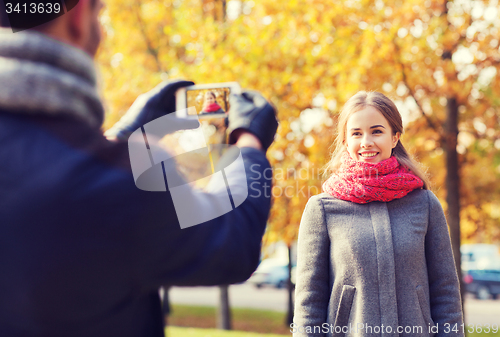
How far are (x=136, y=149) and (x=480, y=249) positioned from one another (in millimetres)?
30139

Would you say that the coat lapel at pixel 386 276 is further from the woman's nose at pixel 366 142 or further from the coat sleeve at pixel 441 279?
the woman's nose at pixel 366 142

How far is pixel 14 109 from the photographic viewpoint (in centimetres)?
65

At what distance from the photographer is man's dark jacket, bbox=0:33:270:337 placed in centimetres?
65

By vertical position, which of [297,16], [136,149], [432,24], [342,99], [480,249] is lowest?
[480,249]

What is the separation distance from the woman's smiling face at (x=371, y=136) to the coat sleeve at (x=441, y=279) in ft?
1.04

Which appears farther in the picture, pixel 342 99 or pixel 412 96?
pixel 412 96

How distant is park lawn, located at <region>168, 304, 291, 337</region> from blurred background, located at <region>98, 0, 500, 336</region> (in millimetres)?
4679

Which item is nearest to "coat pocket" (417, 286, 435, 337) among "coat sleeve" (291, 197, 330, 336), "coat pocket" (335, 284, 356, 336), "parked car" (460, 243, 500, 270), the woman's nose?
"coat pocket" (335, 284, 356, 336)

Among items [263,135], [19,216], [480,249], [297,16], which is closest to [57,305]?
[19,216]

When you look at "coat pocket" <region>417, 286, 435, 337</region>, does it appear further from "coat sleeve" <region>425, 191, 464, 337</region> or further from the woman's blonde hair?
the woman's blonde hair

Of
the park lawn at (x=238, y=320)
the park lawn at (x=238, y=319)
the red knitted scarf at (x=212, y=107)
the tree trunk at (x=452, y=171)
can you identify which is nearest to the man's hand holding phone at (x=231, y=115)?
the red knitted scarf at (x=212, y=107)

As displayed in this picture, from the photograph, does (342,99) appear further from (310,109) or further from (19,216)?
(19,216)

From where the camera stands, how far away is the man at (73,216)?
0.65 metres

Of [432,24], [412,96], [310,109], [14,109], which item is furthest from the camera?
[310,109]
